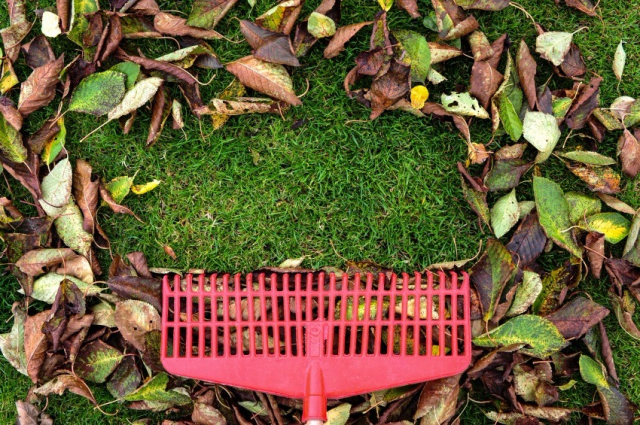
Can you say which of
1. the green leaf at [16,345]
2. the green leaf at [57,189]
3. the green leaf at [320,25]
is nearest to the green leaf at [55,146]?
the green leaf at [57,189]

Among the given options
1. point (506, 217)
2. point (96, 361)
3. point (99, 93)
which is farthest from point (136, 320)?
point (506, 217)

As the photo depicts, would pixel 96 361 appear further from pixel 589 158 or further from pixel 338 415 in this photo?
pixel 589 158

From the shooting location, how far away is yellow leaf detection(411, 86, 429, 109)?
2.37m

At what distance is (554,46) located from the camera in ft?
7.86

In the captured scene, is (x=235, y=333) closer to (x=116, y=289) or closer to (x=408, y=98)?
(x=116, y=289)

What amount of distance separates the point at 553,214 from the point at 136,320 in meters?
1.67

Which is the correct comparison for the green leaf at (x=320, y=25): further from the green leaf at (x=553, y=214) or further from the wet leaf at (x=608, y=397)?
the wet leaf at (x=608, y=397)

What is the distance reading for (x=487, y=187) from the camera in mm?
2369

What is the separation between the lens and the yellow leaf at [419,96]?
237cm

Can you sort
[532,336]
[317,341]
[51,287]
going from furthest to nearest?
1. [51,287]
2. [532,336]
3. [317,341]

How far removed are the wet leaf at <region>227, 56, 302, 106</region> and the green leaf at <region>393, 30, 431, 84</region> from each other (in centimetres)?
47

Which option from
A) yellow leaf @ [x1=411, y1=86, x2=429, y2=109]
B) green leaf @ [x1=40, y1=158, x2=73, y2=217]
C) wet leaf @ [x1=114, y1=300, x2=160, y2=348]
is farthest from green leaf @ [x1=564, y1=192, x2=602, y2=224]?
green leaf @ [x1=40, y1=158, x2=73, y2=217]

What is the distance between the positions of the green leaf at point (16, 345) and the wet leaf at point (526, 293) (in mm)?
1913

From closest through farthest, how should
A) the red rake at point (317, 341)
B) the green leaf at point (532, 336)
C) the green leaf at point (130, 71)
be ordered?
the red rake at point (317, 341)
the green leaf at point (532, 336)
the green leaf at point (130, 71)
